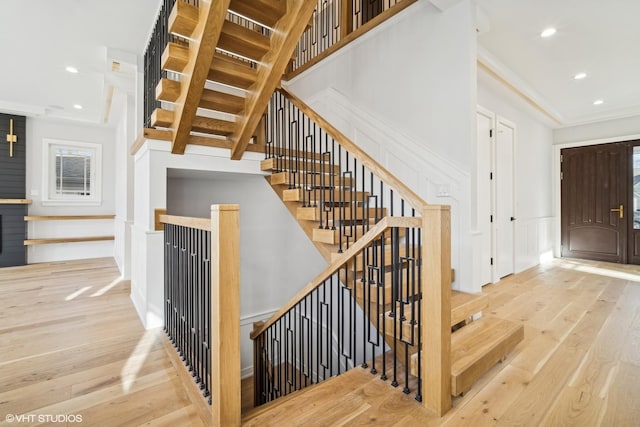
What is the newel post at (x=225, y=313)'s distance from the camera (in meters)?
1.44

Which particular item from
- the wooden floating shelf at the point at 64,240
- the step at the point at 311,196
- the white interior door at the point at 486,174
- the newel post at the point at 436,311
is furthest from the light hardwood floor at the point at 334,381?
the wooden floating shelf at the point at 64,240

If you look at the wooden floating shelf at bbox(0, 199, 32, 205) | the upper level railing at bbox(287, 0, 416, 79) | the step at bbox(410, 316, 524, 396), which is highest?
the upper level railing at bbox(287, 0, 416, 79)

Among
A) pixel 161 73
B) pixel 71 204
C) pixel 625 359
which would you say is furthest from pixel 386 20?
pixel 71 204

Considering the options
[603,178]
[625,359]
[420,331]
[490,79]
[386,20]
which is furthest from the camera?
[603,178]

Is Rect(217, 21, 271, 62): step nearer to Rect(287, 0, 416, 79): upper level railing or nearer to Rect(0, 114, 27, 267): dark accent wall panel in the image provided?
Rect(287, 0, 416, 79): upper level railing

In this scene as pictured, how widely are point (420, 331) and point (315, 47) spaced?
4.65 metres

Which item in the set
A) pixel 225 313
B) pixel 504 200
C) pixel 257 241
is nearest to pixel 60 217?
pixel 257 241

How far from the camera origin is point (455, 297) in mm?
2631

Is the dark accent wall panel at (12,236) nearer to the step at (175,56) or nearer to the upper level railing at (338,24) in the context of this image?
the step at (175,56)

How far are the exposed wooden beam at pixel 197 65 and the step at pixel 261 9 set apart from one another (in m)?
0.24

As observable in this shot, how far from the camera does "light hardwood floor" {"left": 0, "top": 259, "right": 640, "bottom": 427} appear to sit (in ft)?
5.19

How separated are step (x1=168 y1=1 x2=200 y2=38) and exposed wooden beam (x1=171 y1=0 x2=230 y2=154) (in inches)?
1.7

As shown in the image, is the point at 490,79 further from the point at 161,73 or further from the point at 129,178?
the point at 129,178

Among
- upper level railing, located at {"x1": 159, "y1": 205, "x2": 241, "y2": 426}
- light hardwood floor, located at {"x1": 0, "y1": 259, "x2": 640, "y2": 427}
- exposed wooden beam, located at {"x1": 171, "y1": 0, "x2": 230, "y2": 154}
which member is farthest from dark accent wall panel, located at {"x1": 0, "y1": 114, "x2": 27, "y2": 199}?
upper level railing, located at {"x1": 159, "y1": 205, "x2": 241, "y2": 426}
